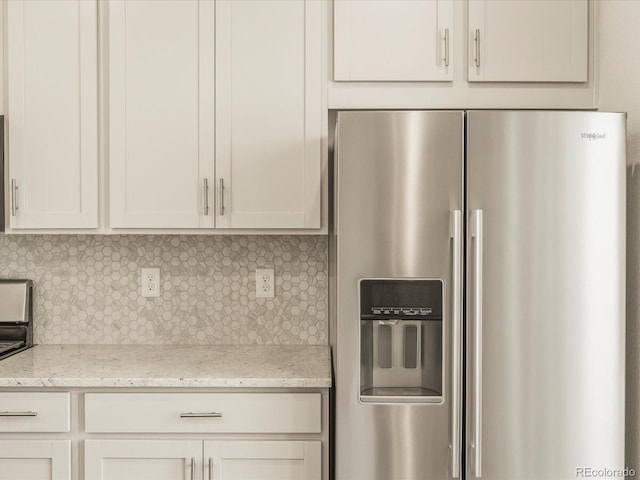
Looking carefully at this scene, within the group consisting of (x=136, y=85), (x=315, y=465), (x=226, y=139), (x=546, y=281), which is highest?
(x=136, y=85)

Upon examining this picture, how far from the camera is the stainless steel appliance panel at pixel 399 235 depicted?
5.99 ft

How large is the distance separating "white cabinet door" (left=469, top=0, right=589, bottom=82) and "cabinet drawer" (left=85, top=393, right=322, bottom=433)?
1.32 m

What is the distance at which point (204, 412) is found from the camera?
2.02 metres

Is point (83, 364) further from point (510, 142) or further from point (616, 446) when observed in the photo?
point (616, 446)

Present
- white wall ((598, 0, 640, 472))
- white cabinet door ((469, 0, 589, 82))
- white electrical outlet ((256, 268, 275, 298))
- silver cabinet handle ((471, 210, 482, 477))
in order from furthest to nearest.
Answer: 1. white electrical outlet ((256, 268, 275, 298))
2. white cabinet door ((469, 0, 589, 82))
3. white wall ((598, 0, 640, 472))
4. silver cabinet handle ((471, 210, 482, 477))

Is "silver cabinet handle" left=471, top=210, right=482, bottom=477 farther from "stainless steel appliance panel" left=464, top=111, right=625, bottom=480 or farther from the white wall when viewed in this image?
the white wall

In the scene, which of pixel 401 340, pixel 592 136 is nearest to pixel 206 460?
pixel 401 340

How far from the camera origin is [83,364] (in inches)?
87.7

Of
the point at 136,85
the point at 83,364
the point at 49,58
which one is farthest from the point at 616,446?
the point at 49,58

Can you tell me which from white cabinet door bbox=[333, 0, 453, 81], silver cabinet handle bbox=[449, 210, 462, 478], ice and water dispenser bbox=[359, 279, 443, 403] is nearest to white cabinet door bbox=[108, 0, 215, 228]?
Answer: white cabinet door bbox=[333, 0, 453, 81]

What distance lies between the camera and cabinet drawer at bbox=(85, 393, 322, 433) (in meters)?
2.01

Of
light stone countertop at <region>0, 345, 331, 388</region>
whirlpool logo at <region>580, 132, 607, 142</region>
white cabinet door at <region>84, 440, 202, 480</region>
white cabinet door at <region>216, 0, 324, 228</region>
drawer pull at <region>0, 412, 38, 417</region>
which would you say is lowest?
white cabinet door at <region>84, 440, 202, 480</region>

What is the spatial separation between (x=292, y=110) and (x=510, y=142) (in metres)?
0.81

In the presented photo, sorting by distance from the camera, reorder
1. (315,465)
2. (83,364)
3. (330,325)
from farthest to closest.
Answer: (330,325) → (83,364) → (315,465)
